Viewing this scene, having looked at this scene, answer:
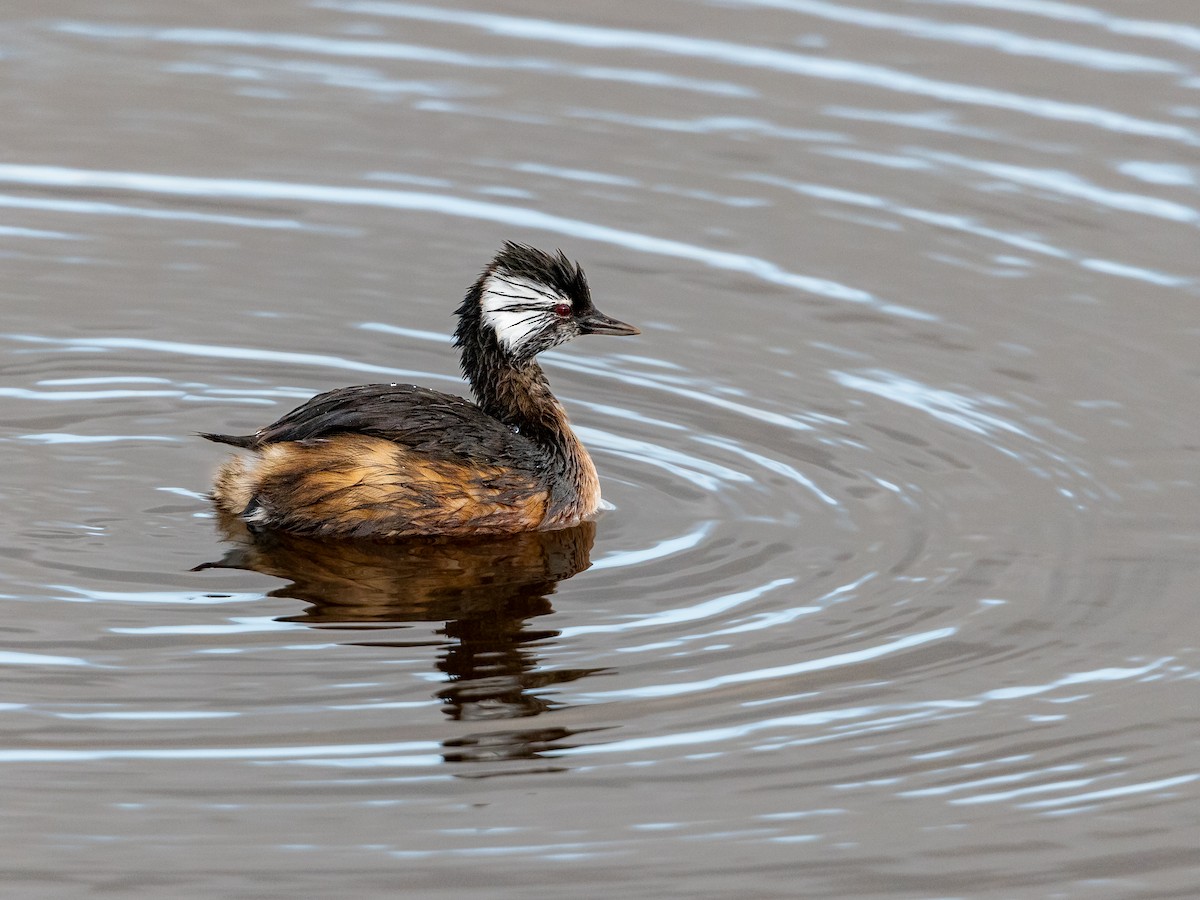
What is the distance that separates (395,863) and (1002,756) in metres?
2.04

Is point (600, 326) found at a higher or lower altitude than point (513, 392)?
higher

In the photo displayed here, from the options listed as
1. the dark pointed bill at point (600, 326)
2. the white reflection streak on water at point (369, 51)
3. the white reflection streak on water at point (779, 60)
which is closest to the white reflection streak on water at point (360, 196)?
the white reflection streak on water at point (369, 51)

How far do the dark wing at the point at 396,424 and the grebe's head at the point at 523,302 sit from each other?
517mm

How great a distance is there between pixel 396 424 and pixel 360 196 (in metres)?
3.74

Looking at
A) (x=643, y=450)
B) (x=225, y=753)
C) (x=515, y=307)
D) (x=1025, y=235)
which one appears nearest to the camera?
(x=225, y=753)

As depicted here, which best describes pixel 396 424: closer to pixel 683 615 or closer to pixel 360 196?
pixel 683 615

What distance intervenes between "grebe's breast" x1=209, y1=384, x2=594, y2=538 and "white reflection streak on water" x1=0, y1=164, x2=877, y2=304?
2991 mm

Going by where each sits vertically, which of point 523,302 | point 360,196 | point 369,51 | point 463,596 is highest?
point 369,51

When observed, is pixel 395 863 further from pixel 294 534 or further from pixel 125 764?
pixel 294 534

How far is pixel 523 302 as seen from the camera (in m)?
8.75

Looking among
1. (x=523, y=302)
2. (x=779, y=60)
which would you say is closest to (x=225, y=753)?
(x=523, y=302)

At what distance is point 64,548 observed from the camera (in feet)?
25.4

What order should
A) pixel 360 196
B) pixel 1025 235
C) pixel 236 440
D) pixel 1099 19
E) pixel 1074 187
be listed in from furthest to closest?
pixel 1099 19, pixel 1074 187, pixel 360 196, pixel 1025 235, pixel 236 440

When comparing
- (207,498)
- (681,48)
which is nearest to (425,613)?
(207,498)
